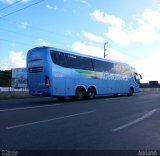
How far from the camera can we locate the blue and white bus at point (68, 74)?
75.5ft

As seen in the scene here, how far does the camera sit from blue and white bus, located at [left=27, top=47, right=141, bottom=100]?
23.0 m

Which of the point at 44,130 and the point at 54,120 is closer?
the point at 44,130

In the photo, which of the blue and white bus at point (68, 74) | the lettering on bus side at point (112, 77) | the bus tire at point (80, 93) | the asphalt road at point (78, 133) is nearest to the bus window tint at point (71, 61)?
the blue and white bus at point (68, 74)

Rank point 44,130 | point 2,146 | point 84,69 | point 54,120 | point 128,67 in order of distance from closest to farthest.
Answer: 1. point 2,146
2. point 44,130
3. point 54,120
4. point 84,69
5. point 128,67

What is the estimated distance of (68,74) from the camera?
2456cm

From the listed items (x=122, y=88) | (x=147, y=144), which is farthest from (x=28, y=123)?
→ (x=122, y=88)

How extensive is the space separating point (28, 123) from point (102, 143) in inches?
158

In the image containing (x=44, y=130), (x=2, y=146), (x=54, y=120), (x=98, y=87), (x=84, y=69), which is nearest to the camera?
(x=2, y=146)

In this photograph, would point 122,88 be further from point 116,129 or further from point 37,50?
point 116,129

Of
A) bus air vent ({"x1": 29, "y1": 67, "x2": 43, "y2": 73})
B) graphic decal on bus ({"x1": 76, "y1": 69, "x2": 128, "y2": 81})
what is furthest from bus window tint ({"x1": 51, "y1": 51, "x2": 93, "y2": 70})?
bus air vent ({"x1": 29, "y1": 67, "x2": 43, "y2": 73})

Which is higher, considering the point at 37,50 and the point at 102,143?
the point at 37,50

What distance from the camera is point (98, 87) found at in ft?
94.0

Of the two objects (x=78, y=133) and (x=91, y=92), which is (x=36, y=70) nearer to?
(x=91, y=92)

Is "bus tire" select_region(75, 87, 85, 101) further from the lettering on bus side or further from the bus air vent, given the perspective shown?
the bus air vent
